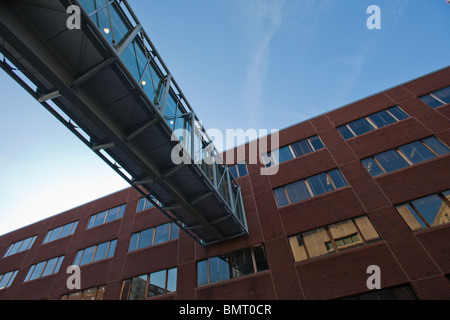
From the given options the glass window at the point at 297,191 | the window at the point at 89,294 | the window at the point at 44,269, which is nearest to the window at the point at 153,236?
the window at the point at 89,294

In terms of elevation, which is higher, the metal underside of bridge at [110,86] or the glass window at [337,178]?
the glass window at [337,178]

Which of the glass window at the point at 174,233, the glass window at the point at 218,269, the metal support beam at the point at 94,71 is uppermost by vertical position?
the glass window at the point at 174,233

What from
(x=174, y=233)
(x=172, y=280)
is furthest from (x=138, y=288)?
(x=174, y=233)

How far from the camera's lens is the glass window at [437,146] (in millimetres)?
13438


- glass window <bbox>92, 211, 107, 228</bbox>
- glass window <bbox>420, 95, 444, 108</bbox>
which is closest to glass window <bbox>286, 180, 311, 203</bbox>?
glass window <bbox>420, 95, 444, 108</bbox>

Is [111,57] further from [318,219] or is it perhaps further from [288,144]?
[288,144]

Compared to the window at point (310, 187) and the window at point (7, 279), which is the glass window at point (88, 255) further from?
the window at point (310, 187)

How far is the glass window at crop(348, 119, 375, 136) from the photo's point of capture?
16750mm

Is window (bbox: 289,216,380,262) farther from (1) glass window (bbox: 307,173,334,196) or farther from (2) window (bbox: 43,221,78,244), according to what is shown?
(2) window (bbox: 43,221,78,244)

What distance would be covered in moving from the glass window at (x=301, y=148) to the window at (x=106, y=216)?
16.0m

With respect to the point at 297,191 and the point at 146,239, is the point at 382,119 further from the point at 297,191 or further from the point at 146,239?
the point at 146,239

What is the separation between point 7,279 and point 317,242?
2865 cm

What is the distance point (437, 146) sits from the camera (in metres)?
13.8
